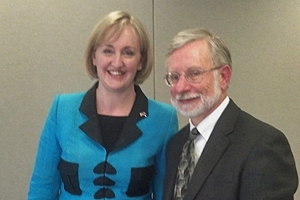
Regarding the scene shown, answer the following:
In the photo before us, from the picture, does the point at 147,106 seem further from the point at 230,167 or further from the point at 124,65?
the point at 230,167

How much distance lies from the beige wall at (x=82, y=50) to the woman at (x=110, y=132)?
90 centimetres

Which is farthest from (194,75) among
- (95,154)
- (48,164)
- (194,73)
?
(48,164)

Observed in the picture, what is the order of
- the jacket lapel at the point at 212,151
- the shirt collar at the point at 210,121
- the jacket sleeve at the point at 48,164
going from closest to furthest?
1. the jacket lapel at the point at 212,151
2. the shirt collar at the point at 210,121
3. the jacket sleeve at the point at 48,164

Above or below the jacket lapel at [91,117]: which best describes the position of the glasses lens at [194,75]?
above

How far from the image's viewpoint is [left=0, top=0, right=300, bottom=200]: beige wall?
8.80 feet

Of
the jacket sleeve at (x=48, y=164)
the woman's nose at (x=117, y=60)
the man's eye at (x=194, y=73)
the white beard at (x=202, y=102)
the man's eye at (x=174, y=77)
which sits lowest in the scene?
the jacket sleeve at (x=48, y=164)

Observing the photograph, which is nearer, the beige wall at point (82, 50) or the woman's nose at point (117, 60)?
the woman's nose at point (117, 60)

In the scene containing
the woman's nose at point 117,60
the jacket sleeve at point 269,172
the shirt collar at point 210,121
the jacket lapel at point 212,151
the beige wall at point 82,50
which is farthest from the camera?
the beige wall at point 82,50

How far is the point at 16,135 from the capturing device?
273cm

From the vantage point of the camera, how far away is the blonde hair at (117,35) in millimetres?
1729

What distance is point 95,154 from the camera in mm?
1725

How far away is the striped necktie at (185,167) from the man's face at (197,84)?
114mm

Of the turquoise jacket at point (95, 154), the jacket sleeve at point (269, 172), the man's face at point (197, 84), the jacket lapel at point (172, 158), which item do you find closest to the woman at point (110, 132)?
the turquoise jacket at point (95, 154)

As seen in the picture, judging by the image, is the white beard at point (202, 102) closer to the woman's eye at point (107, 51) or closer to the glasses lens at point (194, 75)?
the glasses lens at point (194, 75)
